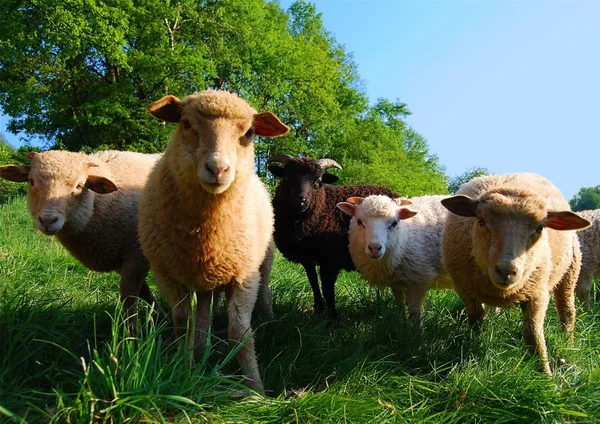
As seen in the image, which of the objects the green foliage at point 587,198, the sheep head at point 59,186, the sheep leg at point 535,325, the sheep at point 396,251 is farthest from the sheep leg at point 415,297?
the green foliage at point 587,198

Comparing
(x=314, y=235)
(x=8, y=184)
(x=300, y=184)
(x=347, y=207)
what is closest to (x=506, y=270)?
(x=347, y=207)

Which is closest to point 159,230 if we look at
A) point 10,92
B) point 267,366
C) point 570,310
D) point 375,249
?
point 267,366

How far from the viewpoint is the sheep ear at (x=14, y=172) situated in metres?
4.79

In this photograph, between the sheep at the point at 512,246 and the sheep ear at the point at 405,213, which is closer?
the sheep at the point at 512,246

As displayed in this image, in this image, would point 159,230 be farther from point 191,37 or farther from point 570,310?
point 191,37

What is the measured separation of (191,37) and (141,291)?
2259 centimetres

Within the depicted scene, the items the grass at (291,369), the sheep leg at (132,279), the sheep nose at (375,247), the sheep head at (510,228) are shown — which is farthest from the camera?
the sheep nose at (375,247)

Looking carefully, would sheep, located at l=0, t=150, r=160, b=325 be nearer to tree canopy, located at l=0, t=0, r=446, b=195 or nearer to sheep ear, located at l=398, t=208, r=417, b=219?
sheep ear, located at l=398, t=208, r=417, b=219

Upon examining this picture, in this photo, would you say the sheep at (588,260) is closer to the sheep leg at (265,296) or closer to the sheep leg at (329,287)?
the sheep leg at (329,287)

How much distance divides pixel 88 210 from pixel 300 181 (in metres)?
2.86

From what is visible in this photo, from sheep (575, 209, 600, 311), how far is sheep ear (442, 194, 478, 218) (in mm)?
4499

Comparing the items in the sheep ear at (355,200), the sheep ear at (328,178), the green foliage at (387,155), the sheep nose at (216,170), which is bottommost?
the sheep ear at (355,200)

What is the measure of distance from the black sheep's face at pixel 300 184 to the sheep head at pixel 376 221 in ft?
1.69

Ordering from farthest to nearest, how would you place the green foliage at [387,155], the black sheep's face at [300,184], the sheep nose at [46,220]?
the green foliage at [387,155] → the black sheep's face at [300,184] → the sheep nose at [46,220]
